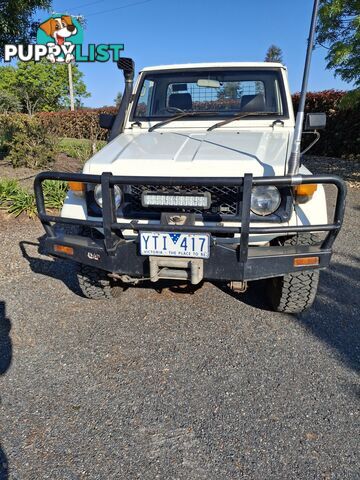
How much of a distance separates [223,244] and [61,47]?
11.0 metres

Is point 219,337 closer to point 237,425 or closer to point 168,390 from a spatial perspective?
point 168,390

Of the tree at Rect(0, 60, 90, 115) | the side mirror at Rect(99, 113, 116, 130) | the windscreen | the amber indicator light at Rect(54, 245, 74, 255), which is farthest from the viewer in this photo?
the tree at Rect(0, 60, 90, 115)

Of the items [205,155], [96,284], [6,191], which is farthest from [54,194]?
[205,155]

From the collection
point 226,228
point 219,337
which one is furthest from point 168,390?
point 226,228

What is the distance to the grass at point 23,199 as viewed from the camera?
580cm

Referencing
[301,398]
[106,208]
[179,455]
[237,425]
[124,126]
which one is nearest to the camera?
[179,455]

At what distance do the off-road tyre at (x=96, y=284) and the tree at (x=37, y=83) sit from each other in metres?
33.0

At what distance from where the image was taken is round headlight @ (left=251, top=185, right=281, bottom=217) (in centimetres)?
270

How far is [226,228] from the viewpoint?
2506 millimetres

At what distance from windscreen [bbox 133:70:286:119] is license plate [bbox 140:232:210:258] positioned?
1.72 metres

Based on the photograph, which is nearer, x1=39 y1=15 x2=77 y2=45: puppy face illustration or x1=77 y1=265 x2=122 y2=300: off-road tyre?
x1=77 y1=265 x2=122 y2=300: off-road tyre

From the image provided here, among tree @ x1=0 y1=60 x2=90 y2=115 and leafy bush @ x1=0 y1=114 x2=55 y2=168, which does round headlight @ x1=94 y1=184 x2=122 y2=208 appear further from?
tree @ x1=0 y1=60 x2=90 y2=115

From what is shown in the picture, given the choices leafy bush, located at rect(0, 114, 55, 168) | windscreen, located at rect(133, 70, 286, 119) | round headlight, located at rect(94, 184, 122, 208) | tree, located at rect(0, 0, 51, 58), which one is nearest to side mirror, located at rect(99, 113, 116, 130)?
windscreen, located at rect(133, 70, 286, 119)

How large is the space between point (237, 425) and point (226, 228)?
112cm
